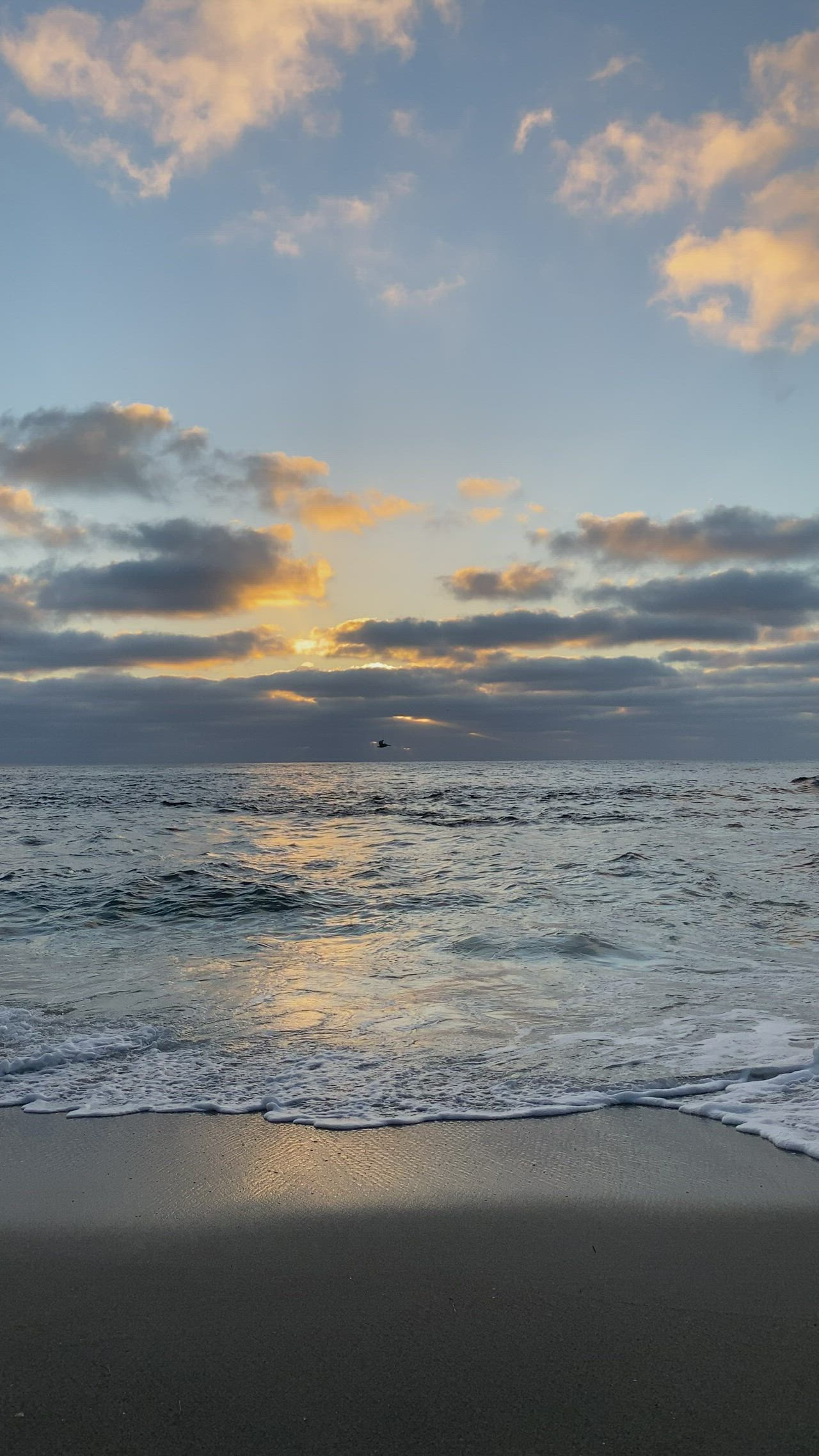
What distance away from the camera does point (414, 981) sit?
7.40m

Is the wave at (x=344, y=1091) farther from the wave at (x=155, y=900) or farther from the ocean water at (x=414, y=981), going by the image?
the wave at (x=155, y=900)

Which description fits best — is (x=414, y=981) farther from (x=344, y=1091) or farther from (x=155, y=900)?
(x=155, y=900)

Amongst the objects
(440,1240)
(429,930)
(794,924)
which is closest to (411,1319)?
(440,1240)

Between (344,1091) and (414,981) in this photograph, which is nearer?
(344,1091)

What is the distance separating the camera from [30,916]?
1095 centimetres

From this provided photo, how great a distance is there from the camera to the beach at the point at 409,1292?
6.95ft

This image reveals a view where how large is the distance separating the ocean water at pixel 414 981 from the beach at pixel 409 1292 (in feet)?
1.79

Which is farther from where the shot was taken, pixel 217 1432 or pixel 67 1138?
pixel 67 1138

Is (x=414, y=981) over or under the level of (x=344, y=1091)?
under

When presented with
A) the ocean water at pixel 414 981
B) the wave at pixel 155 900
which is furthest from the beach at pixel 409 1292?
the wave at pixel 155 900

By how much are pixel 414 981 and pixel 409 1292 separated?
4712 millimetres

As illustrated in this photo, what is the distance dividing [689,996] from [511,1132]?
334 centimetres

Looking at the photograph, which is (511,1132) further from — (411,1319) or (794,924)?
(794,924)

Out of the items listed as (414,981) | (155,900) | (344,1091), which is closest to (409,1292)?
(344,1091)
